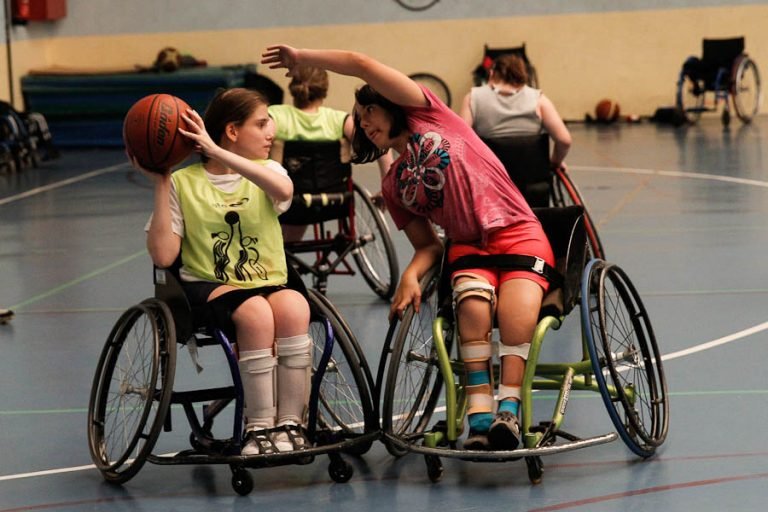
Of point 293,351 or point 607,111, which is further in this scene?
point 607,111

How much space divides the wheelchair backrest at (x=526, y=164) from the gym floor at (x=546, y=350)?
57 centimetres

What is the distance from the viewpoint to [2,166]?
1145 centimetres

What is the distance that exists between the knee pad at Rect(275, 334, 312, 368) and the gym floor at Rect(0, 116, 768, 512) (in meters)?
0.28

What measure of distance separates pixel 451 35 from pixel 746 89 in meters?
3.17

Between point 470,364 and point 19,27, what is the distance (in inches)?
470

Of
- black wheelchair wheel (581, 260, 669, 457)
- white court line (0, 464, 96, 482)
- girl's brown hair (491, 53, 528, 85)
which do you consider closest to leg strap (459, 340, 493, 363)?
black wheelchair wheel (581, 260, 669, 457)

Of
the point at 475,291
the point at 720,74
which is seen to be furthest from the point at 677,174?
the point at 475,291

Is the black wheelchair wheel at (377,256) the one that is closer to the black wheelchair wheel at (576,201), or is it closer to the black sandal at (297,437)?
the black wheelchair wheel at (576,201)

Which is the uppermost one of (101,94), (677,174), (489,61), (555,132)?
(555,132)

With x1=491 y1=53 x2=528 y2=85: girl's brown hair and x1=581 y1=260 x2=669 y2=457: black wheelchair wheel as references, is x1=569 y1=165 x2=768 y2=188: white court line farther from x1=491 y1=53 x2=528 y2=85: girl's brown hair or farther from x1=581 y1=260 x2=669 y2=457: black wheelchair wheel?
x1=581 y1=260 x2=669 y2=457: black wheelchair wheel

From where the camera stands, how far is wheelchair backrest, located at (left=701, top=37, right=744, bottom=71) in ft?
44.5

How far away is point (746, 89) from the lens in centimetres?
1352

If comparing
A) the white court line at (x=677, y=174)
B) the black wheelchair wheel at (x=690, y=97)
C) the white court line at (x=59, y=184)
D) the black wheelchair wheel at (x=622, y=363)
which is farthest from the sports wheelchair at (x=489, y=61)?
the black wheelchair wheel at (x=622, y=363)

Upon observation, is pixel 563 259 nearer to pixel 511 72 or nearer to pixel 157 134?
pixel 157 134
